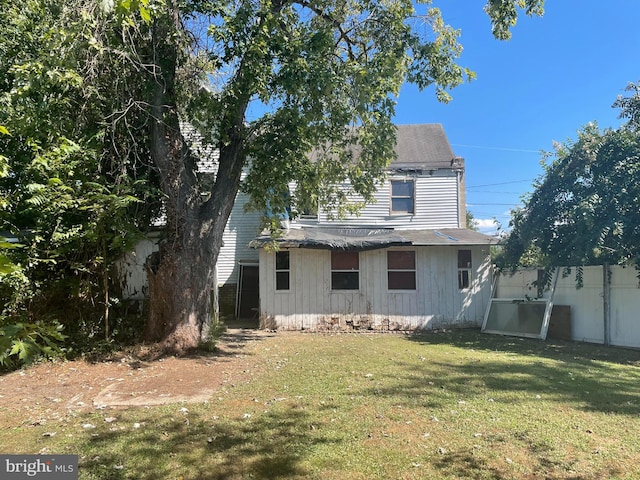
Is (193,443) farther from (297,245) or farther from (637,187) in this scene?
(637,187)

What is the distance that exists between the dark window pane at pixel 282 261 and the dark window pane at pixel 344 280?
1.46 m

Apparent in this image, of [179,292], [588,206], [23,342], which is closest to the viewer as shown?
[23,342]

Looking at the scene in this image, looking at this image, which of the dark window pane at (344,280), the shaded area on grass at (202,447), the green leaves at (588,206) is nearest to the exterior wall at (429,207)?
the dark window pane at (344,280)

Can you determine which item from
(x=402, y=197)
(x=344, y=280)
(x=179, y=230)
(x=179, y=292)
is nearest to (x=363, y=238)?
(x=344, y=280)

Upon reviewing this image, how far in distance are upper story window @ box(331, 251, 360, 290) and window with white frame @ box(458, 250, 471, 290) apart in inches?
127

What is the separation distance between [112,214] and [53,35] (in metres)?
2.80

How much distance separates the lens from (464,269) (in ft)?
43.4

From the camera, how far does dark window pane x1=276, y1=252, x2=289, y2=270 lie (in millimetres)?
12867

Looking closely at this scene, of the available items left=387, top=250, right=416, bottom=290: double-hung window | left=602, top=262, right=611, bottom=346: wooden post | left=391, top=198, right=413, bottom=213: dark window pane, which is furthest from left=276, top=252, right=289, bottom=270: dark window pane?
left=602, top=262, right=611, bottom=346: wooden post

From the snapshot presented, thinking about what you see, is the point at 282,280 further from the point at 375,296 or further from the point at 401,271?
the point at 401,271

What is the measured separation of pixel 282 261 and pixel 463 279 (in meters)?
5.72

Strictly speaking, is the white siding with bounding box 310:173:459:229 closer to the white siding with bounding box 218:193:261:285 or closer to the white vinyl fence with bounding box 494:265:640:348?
the white vinyl fence with bounding box 494:265:640:348

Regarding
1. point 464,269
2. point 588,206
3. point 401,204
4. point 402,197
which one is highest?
point 402,197

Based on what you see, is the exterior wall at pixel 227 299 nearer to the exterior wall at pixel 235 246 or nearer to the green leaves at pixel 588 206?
the exterior wall at pixel 235 246
